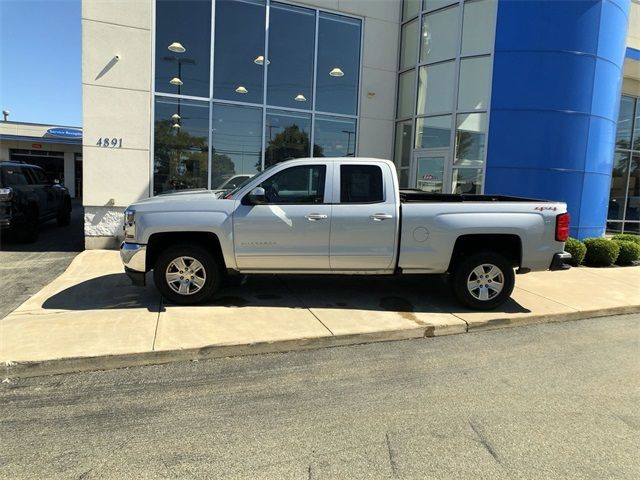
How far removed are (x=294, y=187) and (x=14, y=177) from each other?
860cm

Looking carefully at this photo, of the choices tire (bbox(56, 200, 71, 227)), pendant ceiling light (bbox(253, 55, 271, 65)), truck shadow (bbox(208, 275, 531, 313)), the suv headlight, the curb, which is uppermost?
pendant ceiling light (bbox(253, 55, 271, 65))

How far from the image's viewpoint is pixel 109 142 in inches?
412

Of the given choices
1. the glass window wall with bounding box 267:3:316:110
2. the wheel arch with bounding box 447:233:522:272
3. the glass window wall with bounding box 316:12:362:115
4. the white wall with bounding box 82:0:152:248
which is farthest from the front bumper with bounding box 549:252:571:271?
the white wall with bounding box 82:0:152:248

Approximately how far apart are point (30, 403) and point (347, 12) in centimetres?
1175

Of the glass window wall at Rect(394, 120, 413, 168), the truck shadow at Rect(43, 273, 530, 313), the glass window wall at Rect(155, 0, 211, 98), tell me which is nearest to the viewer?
→ the truck shadow at Rect(43, 273, 530, 313)

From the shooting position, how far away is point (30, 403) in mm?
3877

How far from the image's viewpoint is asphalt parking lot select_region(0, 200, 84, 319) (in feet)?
22.9

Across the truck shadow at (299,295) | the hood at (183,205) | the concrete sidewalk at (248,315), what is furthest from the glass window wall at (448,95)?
the hood at (183,205)

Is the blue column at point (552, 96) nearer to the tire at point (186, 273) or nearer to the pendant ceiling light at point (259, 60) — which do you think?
the pendant ceiling light at point (259, 60)

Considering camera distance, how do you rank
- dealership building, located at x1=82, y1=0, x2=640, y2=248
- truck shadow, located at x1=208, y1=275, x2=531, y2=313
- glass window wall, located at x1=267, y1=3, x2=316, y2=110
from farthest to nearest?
glass window wall, located at x1=267, y1=3, x2=316, y2=110 → dealership building, located at x1=82, y1=0, x2=640, y2=248 → truck shadow, located at x1=208, y1=275, x2=531, y2=313

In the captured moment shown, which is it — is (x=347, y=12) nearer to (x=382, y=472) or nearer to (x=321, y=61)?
(x=321, y=61)

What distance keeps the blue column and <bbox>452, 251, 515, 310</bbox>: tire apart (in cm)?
553

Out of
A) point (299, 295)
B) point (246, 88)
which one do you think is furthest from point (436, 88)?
point (299, 295)

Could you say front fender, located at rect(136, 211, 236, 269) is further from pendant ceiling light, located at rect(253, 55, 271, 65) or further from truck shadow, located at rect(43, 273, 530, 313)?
pendant ceiling light, located at rect(253, 55, 271, 65)
